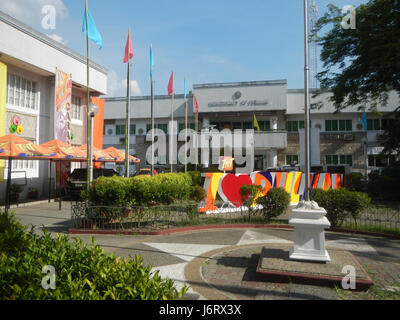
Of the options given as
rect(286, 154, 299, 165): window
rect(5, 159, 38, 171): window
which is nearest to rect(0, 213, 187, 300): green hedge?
rect(5, 159, 38, 171): window

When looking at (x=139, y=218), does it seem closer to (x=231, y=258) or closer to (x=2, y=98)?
(x=231, y=258)

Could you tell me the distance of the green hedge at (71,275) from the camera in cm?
257

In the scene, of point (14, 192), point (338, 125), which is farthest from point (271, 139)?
point (14, 192)

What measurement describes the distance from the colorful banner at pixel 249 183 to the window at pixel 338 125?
19266 millimetres

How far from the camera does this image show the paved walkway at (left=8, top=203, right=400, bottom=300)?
4.91m

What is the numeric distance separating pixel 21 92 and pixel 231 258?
16.9 metres

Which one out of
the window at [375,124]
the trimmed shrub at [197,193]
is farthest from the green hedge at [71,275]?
the window at [375,124]

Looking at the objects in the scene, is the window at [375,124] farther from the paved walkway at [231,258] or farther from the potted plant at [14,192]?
the potted plant at [14,192]

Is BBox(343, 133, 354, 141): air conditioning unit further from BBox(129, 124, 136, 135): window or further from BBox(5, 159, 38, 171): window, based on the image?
BBox(5, 159, 38, 171): window

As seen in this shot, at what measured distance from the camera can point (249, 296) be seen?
479 centimetres

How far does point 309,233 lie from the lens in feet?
18.8

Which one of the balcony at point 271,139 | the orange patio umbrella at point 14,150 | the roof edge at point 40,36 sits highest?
the roof edge at point 40,36

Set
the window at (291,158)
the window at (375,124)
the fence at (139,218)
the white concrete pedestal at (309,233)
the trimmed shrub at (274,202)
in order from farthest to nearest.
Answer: the window at (375,124) < the window at (291,158) < the trimmed shrub at (274,202) < the fence at (139,218) < the white concrete pedestal at (309,233)

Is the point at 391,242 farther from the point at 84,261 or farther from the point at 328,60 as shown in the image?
the point at 328,60
